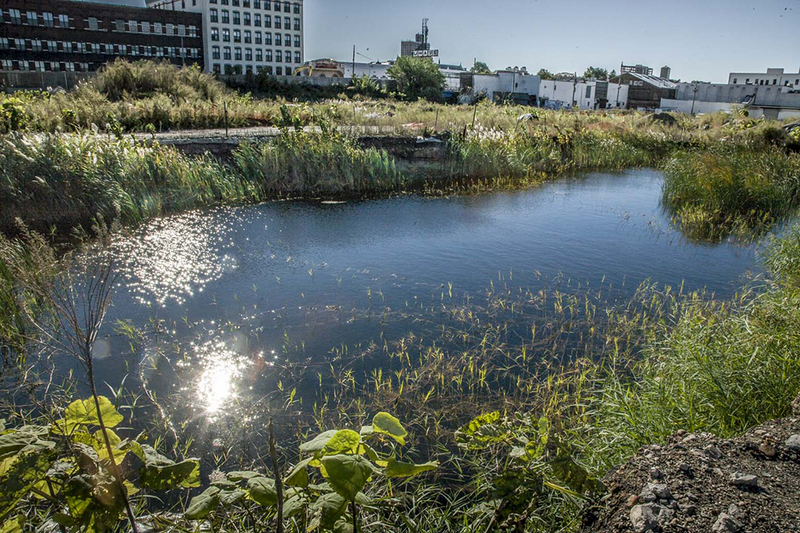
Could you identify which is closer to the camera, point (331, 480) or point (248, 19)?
point (331, 480)

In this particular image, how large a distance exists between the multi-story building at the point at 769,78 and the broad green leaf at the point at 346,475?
82083mm

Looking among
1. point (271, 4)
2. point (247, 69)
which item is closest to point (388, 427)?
point (247, 69)

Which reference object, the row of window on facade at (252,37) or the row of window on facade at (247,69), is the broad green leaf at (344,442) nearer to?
the row of window on facade at (247,69)

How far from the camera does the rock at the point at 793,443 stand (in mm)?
2725

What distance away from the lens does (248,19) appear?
76.6 meters

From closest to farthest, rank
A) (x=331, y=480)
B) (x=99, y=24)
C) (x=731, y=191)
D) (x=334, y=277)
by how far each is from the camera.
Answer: (x=331, y=480)
(x=334, y=277)
(x=731, y=191)
(x=99, y=24)

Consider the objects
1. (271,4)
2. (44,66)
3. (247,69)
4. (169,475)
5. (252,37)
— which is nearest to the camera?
(169,475)

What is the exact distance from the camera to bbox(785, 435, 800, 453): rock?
2725 millimetres

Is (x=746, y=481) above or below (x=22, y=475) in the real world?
below

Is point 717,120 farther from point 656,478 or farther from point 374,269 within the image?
point 656,478

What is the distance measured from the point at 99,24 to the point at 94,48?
2864mm

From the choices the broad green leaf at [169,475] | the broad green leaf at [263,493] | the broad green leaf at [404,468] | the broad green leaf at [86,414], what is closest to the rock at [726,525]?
the broad green leaf at [404,468]

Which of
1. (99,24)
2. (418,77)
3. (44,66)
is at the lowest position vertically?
(44,66)

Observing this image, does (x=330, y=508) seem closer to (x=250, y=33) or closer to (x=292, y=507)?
(x=292, y=507)
